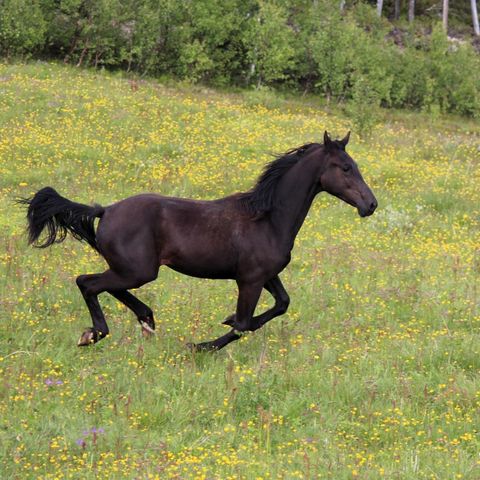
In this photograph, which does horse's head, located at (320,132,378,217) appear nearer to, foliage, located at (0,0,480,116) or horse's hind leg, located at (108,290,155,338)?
horse's hind leg, located at (108,290,155,338)

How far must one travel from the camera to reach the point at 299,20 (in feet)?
188

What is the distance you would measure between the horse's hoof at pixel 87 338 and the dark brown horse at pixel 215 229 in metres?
0.01

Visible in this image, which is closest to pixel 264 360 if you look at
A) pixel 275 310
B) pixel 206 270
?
pixel 275 310

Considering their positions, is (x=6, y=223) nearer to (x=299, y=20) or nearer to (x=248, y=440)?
(x=248, y=440)

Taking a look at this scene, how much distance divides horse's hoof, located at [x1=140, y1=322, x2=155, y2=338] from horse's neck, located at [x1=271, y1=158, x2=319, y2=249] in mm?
1909

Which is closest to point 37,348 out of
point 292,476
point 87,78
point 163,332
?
point 163,332

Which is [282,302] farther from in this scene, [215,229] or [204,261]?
[215,229]

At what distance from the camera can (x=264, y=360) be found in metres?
8.46

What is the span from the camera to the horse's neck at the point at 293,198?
8766 mm

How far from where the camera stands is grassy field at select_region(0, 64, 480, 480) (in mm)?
6246

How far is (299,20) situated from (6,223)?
47.5 meters

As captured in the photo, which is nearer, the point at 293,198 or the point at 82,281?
the point at 82,281

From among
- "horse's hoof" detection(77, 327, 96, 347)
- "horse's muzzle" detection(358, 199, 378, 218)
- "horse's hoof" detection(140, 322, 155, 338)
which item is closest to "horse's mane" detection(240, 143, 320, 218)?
"horse's muzzle" detection(358, 199, 378, 218)

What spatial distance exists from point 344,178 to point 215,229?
162cm
